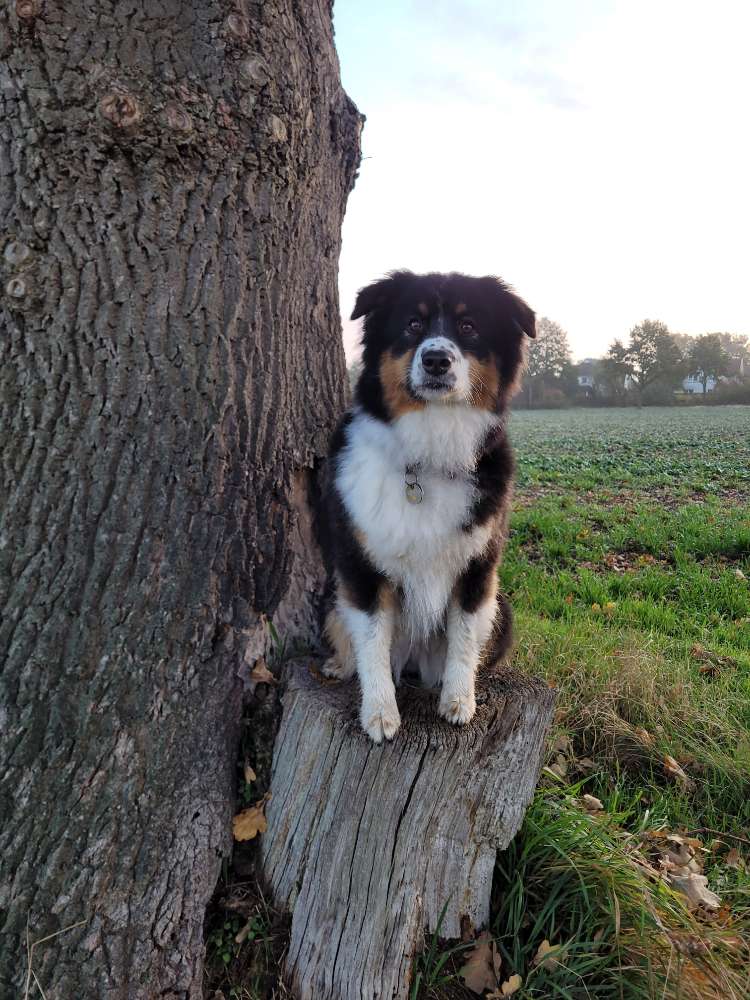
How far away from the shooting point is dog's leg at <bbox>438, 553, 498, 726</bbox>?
233cm

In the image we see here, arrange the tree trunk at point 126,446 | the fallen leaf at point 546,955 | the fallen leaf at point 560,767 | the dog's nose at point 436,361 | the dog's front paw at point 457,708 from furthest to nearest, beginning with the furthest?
1. the fallen leaf at point 560,767
2. the dog's nose at point 436,361
3. the dog's front paw at point 457,708
4. the fallen leaf at point 546,955
5. the tree trunk at point 126,446

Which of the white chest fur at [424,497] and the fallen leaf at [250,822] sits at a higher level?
the white chest fur at [424,497]

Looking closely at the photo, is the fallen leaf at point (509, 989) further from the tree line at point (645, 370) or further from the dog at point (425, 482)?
the tree line at point (645, 370)

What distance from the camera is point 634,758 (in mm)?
3168

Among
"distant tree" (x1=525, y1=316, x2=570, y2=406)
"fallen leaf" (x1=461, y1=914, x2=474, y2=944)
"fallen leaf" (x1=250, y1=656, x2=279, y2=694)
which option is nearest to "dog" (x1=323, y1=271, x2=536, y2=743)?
"fallen leaf" (x1=250, y1=656, x2=279, y2=694)

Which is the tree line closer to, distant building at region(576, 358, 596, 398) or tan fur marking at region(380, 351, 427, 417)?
distant building at region(576, 358, 596, 398)

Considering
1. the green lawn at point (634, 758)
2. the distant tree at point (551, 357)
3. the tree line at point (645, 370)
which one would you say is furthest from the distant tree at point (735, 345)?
the green lawn at point (634, 758)

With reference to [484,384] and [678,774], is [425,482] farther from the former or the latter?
[678,774]

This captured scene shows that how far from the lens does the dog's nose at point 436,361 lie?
237 centimetres

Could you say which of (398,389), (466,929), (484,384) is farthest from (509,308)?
(466,929)

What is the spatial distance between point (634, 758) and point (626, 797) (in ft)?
1.11

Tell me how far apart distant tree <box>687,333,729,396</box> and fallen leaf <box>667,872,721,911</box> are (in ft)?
198

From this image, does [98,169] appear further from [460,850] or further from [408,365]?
[460,850]

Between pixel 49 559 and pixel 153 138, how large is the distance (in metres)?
1.32
